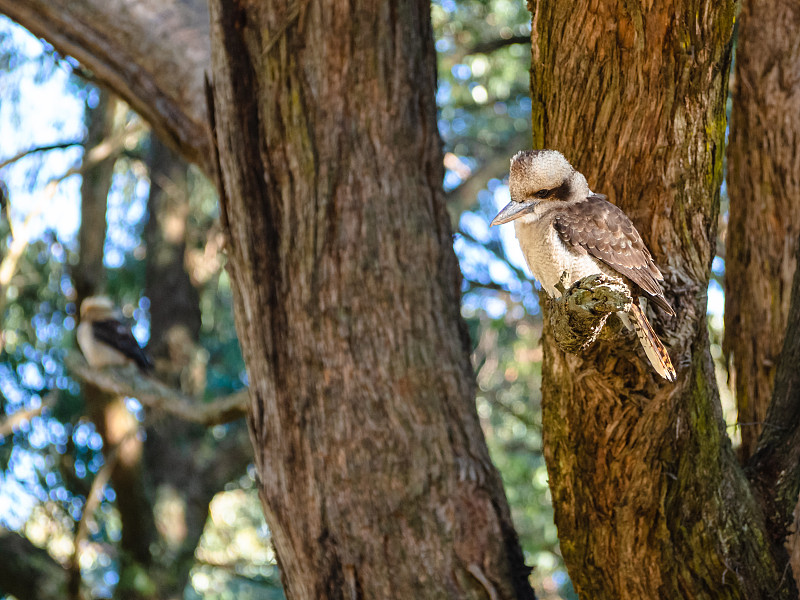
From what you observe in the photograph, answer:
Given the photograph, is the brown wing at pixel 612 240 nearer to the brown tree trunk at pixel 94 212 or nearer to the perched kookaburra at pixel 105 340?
the brown tree trunk at pixel 94 212

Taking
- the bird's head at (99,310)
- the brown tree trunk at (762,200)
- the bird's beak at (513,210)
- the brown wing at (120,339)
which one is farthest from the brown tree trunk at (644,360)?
the bird's head at (99,310)

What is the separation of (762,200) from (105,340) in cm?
555

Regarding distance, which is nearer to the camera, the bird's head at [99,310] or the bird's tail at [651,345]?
the bird's tail at [651,345]

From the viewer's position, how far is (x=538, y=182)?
2.22 m

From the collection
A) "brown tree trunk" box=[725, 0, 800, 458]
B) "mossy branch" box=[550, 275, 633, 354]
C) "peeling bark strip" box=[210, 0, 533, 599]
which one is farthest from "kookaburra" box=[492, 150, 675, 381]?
"brown tree trunk" box=[725, 0, 800, 458]

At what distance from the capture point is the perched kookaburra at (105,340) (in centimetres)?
668

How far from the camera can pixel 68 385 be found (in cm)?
655

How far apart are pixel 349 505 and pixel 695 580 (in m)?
1.07

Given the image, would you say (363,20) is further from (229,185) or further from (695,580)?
(695,580)

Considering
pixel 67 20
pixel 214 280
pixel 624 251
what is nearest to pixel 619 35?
pixel 624 251

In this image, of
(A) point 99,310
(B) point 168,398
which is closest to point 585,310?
(B) point 168,398

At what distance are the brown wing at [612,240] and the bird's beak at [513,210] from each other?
12cm

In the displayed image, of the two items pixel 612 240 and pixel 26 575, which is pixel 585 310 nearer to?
pixel 612 240

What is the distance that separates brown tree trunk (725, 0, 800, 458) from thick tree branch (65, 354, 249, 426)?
2.06 meters
